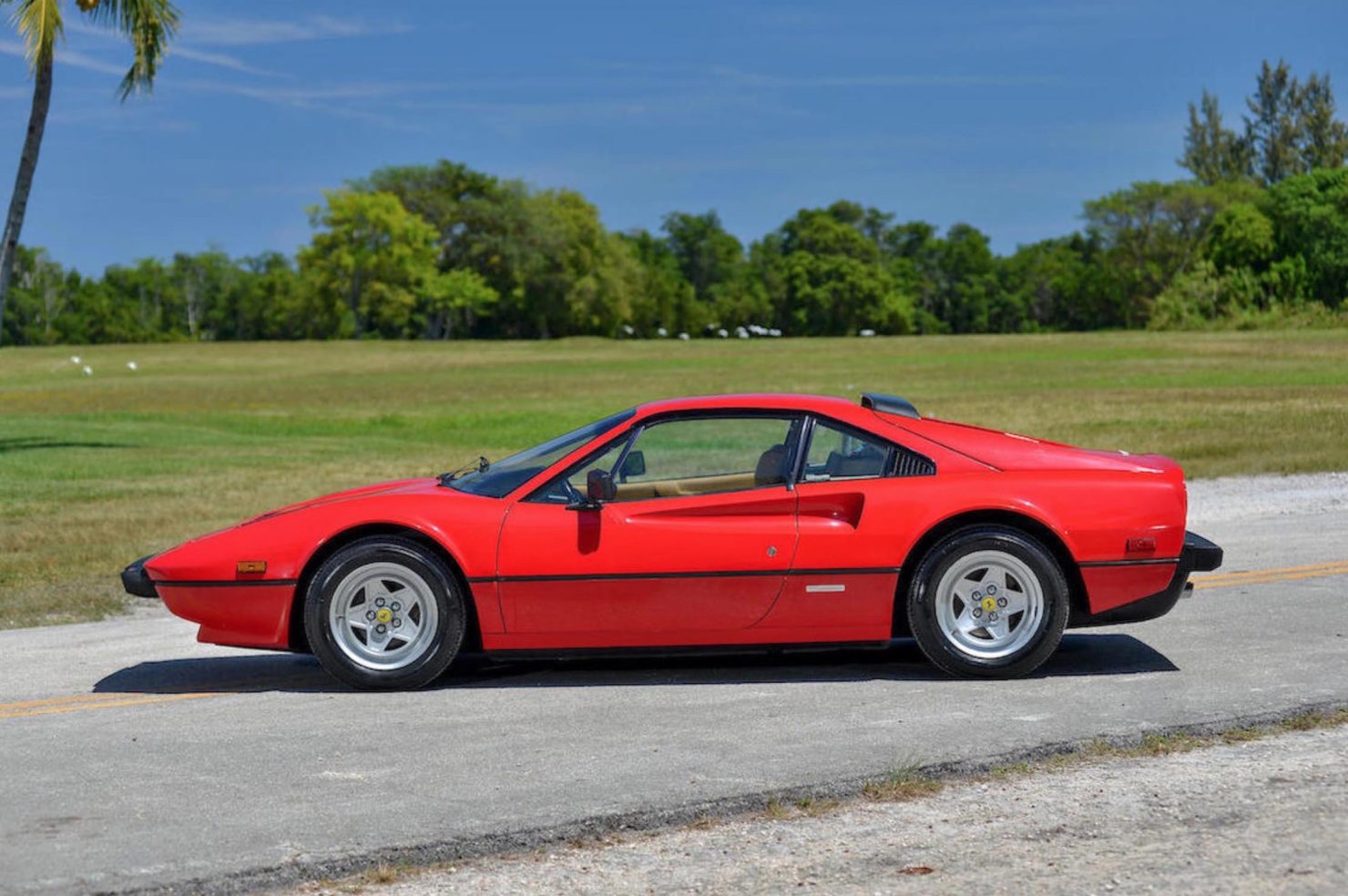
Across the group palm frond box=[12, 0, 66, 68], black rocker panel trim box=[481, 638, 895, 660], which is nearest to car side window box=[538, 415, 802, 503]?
black rocker panel trim box=[481, 638, 895, 660]

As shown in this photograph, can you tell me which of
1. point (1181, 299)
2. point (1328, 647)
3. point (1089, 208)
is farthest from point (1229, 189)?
point (1328, 647)

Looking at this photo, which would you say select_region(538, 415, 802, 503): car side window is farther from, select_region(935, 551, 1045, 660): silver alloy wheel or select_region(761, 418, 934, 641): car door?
select_region(935, 551, 1045, 660): silver alloy wheel

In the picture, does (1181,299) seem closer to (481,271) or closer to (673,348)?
(673,348)

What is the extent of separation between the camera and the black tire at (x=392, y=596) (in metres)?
7.15

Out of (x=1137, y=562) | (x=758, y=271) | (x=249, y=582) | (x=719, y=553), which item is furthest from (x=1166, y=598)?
(x=758, y=271)

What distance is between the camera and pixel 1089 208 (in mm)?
119375

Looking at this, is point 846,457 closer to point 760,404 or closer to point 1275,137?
point 760,404

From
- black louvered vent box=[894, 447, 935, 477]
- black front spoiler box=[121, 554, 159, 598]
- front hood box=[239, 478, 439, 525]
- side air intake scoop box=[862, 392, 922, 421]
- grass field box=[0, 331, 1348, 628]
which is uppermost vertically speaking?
side air intake scoop box=[862, 392, 922, 421]

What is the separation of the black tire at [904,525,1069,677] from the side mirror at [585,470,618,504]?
139 cm

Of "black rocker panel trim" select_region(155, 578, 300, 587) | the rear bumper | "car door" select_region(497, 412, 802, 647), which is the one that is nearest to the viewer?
"car door" select_region(497, 412, 802, 647)

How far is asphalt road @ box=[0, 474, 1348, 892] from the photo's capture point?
5070 mm

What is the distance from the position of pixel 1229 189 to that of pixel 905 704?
11969cm

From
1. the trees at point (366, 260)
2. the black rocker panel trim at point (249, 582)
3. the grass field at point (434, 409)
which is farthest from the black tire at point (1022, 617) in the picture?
the trees at point (366, 260)

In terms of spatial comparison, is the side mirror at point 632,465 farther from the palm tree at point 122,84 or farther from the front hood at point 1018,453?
the palm tree at point 122,84
